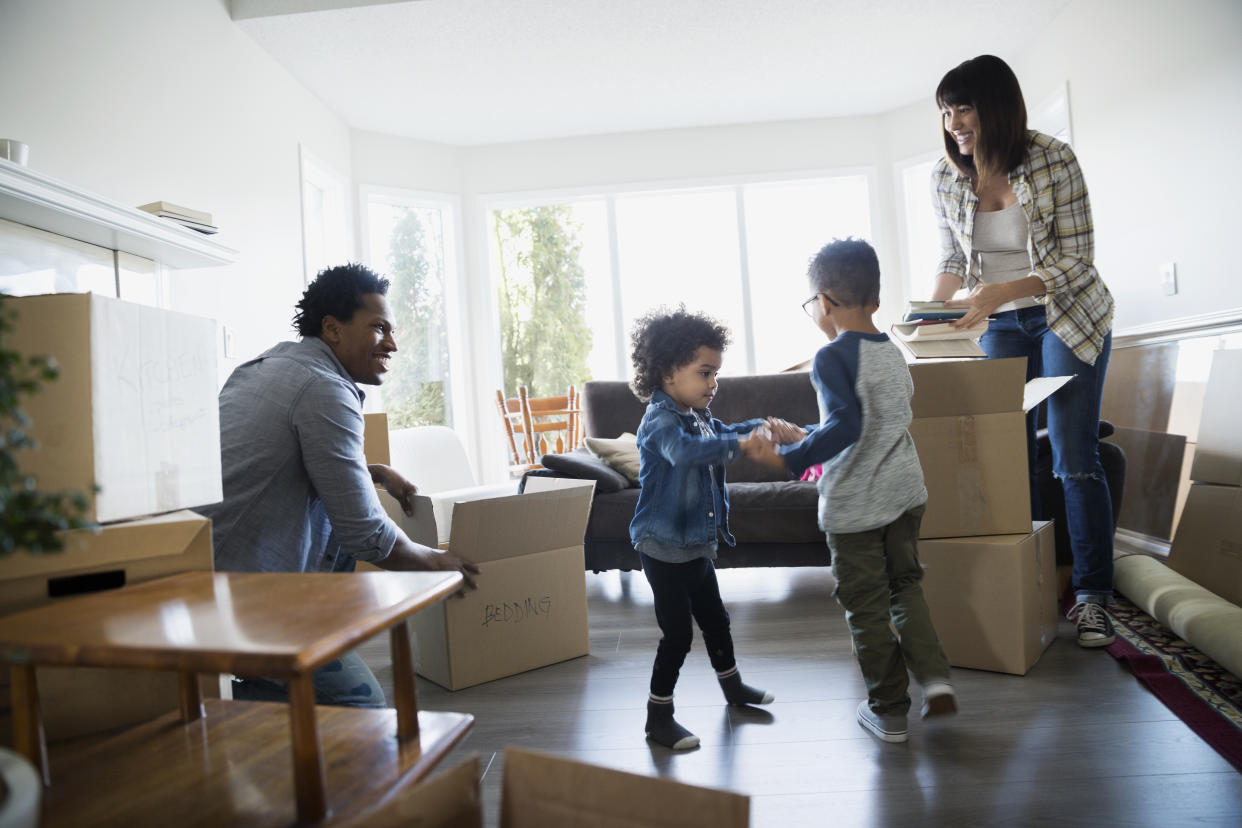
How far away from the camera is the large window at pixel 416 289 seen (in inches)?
220

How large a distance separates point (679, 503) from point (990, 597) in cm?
81

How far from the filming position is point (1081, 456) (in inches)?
81.7

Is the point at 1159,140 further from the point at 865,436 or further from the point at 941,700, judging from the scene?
the point at 941,700

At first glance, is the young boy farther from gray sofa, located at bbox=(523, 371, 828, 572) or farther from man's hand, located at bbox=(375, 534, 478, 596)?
gray sofa, located at bbox=(523, 371, 828, 572)

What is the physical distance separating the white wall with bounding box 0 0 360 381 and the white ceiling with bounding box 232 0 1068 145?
0.31 meters

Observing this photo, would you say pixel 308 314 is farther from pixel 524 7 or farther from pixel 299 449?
pixel 524 7

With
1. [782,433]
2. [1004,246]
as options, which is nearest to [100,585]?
[782,433]

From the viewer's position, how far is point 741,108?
5.52 m

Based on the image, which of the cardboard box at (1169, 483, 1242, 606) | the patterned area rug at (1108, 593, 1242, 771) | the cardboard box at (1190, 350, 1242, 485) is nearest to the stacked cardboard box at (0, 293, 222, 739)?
the patterned area rug at (1108, 593, 1242, 771)

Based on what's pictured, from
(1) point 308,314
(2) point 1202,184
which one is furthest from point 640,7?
(1) point 308,314

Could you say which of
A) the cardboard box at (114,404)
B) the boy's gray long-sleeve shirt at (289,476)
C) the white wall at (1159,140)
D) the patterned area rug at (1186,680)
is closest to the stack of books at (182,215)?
the boy's gray long-sleeve shirt at (289,476)

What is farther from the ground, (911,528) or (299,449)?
(299,449)

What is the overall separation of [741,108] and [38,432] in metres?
5.31

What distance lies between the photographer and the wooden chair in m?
4.82
